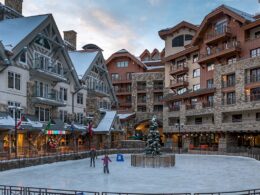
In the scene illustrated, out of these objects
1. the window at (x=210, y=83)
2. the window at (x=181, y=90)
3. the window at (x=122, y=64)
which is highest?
the window at (x=122, y=64)

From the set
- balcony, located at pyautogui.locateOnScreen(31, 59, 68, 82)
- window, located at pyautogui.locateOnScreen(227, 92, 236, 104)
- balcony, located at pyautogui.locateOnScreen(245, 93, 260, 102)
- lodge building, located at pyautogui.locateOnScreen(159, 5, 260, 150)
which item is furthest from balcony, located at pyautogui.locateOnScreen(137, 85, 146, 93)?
balcony, located at pyautogui.locateOnScreen(31, 59, 68, 82)

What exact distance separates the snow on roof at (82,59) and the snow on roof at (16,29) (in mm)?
14211

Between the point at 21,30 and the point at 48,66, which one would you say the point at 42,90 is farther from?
the point at 21,30

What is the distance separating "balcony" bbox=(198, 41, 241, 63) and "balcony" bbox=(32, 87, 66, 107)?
2634cm

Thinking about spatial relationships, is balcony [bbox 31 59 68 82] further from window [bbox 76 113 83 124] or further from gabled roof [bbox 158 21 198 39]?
gabled roof [bbox 158 21 198 39]

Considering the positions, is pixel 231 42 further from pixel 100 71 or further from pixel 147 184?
pixel 147 184

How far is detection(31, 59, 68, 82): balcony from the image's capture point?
135ft

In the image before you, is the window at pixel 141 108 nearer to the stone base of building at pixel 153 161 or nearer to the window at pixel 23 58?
the window at pixel 23 58

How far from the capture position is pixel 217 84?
58.2 metres

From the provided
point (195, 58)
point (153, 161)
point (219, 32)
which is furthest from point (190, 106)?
point (153, 161)

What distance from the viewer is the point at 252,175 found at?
26.3 meters


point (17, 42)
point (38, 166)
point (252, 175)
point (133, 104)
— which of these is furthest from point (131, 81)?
point (252, 175)

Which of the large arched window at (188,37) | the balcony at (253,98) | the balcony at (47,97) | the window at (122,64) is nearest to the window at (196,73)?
the large arched window at (188,37)

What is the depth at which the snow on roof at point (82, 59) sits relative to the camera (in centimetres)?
5601
